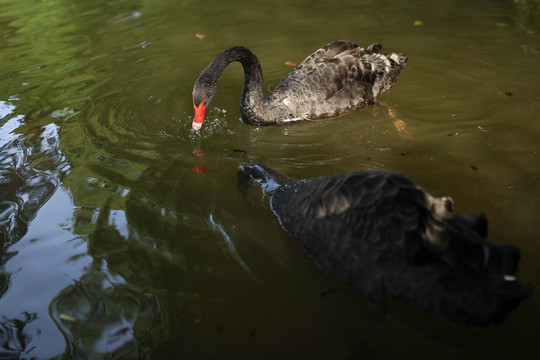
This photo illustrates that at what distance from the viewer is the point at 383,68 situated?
4.83m

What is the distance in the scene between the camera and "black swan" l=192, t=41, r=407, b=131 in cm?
450

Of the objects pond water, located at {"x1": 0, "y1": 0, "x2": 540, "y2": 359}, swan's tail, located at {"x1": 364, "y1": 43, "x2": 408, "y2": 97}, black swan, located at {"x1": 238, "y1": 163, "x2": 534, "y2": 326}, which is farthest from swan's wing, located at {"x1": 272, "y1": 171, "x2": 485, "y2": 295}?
swan's tail, located at {"x1": 364, "y1": 43, "x2": 408, "y2": 97}

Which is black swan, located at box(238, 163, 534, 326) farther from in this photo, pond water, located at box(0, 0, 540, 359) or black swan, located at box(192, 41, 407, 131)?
black swan, located at box(192, 41, 407, 131)

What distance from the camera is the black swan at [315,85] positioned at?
450 centimetres

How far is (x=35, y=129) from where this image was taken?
4613 mm

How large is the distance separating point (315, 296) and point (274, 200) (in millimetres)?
848

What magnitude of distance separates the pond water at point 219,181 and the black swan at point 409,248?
0.20 m

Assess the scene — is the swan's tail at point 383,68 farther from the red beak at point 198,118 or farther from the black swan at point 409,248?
the black swan at point 409,248

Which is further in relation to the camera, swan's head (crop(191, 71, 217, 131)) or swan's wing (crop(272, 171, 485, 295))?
swan's head (crop(191, 71, 217, 131))

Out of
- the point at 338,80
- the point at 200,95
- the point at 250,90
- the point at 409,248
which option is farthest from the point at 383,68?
the point at 409,248

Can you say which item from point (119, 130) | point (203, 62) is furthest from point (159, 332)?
point (203, 62)

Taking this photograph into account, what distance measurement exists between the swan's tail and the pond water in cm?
22

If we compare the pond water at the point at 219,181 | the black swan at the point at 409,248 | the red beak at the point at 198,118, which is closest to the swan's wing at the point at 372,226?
the black swan at the point at 409,248

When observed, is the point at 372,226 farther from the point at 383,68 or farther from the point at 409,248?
the point at 383,68
